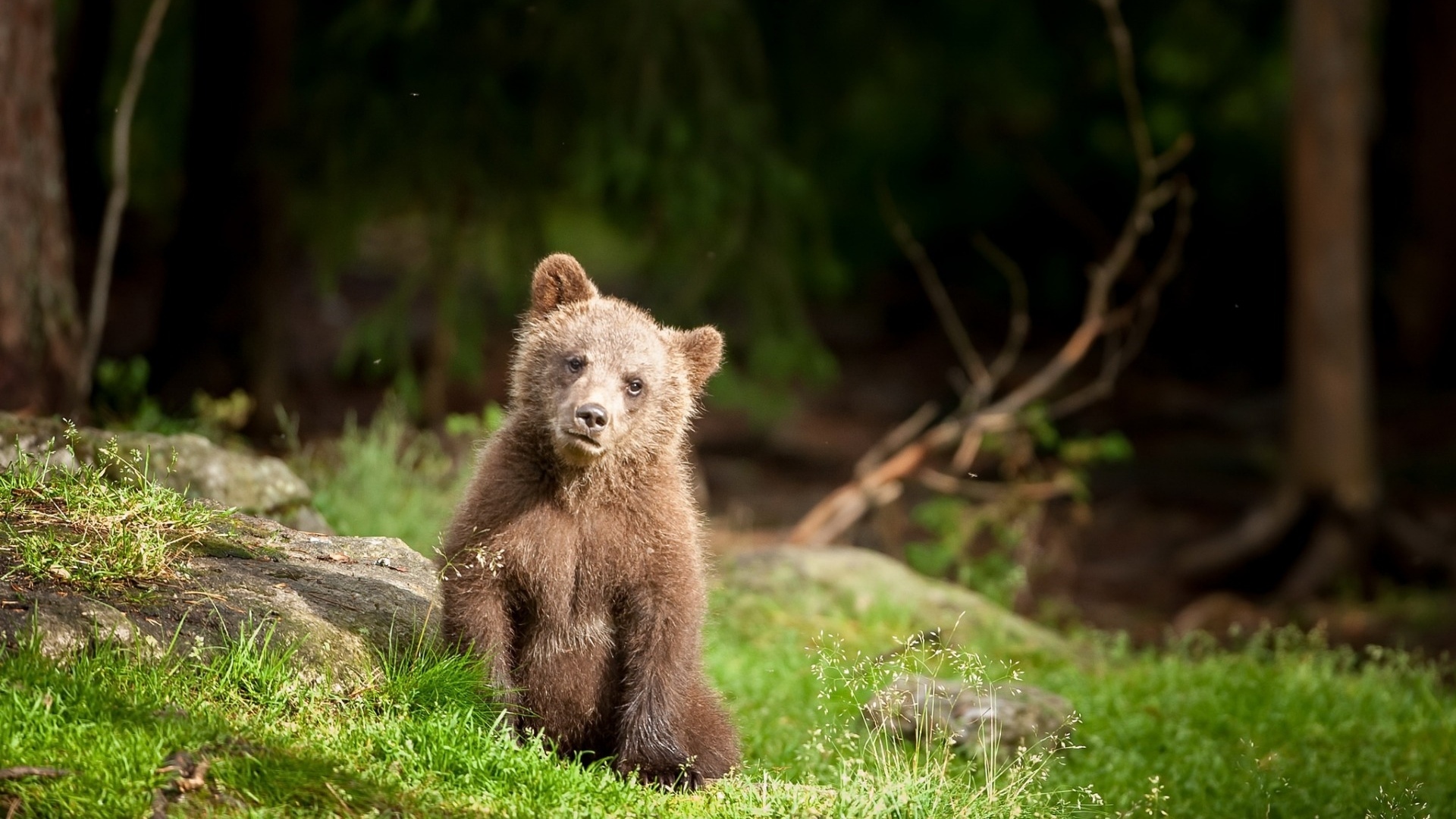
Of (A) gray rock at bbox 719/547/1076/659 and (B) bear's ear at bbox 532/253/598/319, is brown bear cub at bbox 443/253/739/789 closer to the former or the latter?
(B) bear's ear at bbox 532/253/598/319

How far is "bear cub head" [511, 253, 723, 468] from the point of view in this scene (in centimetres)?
467

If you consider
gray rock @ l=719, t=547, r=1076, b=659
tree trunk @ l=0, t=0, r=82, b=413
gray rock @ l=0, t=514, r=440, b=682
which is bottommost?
gray rock @ l=719, t=547, r=1076, b=659

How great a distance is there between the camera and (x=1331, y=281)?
11875mm

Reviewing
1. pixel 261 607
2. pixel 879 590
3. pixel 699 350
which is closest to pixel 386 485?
pixel 879 590

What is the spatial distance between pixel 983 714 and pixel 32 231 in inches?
193

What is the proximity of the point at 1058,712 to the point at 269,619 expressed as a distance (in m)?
3.25

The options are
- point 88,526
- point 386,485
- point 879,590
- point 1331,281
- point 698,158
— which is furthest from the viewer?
point 1331,281

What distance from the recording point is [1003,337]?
19156 millimetres

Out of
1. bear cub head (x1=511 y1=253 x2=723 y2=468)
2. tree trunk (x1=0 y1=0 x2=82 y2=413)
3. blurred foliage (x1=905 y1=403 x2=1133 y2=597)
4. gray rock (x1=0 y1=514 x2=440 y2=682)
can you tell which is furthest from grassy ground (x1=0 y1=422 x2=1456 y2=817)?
blurred foliage (x1=905 y1=403 x2=1133 y2=597)

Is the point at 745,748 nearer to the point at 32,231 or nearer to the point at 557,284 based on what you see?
the point at 557,284

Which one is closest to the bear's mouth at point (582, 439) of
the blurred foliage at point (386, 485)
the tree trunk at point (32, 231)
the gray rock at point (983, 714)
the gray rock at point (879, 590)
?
the gray rock at point (983, 714)

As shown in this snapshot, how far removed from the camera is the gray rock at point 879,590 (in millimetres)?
8141

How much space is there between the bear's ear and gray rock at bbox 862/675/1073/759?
6.26 ft

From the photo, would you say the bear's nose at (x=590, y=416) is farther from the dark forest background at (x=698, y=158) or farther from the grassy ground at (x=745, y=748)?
the dark forest background at (x=698, y=158)
